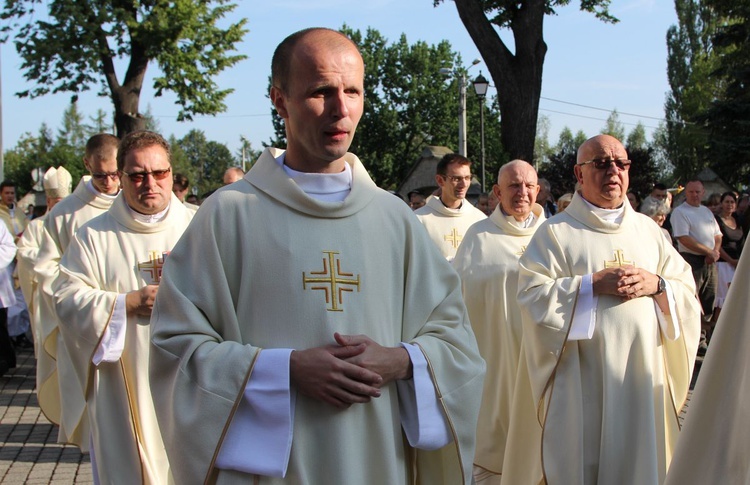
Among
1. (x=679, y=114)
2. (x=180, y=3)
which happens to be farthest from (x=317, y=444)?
(x=679, y=114)

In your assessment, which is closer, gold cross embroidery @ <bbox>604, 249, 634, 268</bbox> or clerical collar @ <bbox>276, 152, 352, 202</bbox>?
clerical collar @ <bbox>276, 152, 352, 202</bbox>

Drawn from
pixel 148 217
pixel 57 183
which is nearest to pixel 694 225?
pixel 57 183

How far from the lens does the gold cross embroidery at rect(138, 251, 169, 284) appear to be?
16.0 ft

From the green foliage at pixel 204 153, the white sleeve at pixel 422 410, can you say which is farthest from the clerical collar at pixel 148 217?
the green foliage at pixel 204 153

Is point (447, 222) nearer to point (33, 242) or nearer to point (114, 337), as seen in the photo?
point (33, 242)

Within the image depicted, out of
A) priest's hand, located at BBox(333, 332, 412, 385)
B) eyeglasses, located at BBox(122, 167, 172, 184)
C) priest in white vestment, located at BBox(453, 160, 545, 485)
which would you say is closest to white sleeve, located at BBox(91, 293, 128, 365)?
eyeglasses, located at BBox(122, 167, 172, 184)

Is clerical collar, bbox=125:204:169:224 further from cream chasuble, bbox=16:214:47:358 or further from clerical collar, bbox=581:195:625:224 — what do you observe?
cream chasuble, bbox=16:214:47:358

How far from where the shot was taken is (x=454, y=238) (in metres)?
8.75

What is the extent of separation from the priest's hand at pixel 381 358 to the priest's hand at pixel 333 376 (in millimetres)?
18

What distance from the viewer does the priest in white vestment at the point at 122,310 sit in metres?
4.67

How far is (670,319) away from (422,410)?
305 centimetres

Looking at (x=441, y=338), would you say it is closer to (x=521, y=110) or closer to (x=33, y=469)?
(x=33, y=469)

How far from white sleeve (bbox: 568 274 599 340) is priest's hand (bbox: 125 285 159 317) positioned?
7.69 feet

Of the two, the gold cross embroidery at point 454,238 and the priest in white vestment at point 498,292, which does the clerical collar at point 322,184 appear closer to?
the priest in white vestment at point 498,292
